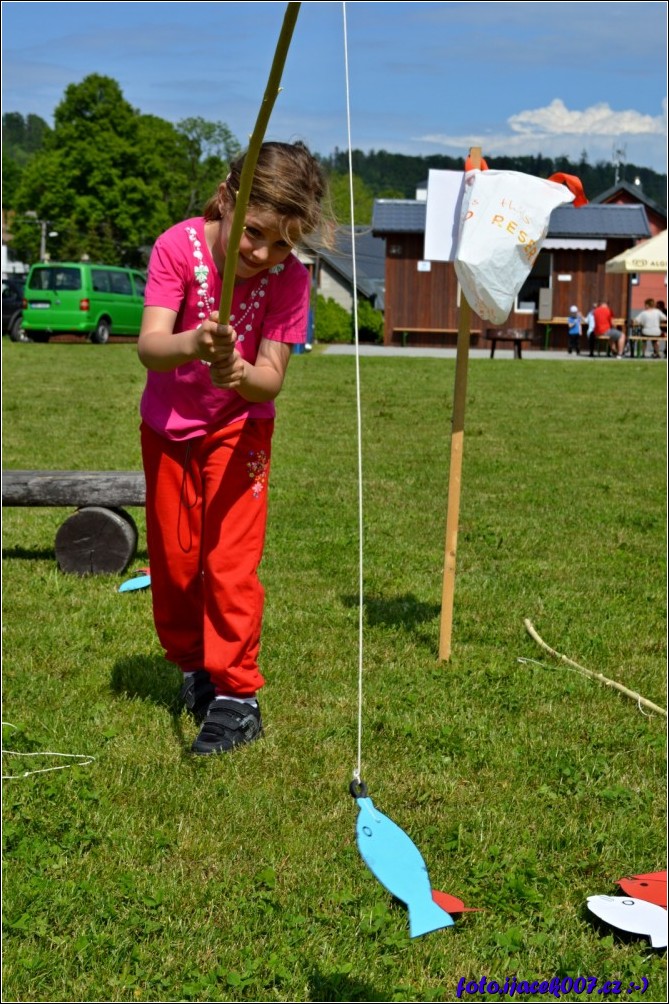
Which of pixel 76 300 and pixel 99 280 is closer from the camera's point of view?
pixel 76 300

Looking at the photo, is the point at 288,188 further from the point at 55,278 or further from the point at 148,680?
the point at 55,278

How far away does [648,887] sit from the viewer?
3.22 meters

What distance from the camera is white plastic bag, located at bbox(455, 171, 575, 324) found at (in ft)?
15.0

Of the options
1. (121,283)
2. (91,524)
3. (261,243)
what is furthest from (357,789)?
(121,283)

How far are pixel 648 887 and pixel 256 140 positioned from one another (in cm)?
219

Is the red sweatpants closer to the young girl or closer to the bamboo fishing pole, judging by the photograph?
the young girl

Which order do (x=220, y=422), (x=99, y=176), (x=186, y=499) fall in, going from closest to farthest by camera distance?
(x=220, y=422)
(x=186, y=499)
(x=99, y=176)

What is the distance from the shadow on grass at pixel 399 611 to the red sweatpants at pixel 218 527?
5.04ft

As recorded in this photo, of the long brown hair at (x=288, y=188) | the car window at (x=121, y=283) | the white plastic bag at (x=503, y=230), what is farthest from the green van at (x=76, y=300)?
the long brown hair at (x=288, y=188)

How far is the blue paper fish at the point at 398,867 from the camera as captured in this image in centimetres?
271

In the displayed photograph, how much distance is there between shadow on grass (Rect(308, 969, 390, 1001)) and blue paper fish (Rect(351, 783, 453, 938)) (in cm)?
18

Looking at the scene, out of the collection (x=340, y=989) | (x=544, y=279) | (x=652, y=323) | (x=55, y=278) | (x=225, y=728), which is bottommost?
(x=340, y=989)

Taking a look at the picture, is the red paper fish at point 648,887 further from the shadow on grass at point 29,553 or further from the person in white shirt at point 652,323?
the person in white shirt at point 652,323

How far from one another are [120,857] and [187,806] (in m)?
0.32
